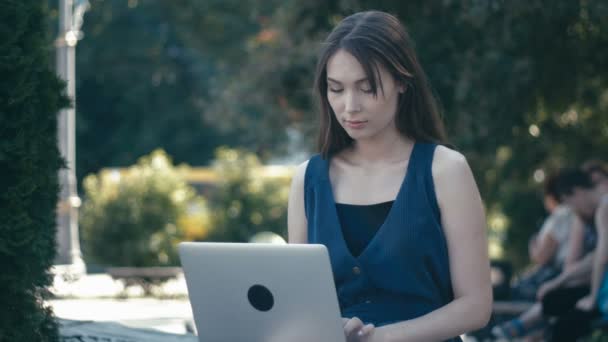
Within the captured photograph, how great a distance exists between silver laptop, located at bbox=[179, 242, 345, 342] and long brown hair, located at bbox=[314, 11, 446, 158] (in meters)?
0.59

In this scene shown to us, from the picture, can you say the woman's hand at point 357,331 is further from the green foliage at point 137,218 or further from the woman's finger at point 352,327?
the green foliage at point 137,218

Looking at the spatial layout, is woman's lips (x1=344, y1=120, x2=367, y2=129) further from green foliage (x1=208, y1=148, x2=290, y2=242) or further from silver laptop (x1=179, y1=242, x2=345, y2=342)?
green foliage (x1=208, y1=148, x2=290, y2=242)

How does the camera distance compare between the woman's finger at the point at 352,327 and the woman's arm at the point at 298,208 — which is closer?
the woman's finger at the point at 352,327

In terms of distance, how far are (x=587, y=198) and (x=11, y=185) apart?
5.47 meters

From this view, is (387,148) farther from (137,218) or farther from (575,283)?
(137,218)

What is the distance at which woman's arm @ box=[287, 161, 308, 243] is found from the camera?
3172mm

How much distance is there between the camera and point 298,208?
318 centimetres

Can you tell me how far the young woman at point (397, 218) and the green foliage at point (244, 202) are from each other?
14.5 metres

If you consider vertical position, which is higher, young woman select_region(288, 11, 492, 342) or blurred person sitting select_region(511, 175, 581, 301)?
young woman select_region(288, 11, 492, 342)

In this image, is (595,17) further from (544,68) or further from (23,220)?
(23,220)

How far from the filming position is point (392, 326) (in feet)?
9.08

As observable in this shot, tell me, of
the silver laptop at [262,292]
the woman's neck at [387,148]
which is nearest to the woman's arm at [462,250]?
the woman's neck at [387,148]

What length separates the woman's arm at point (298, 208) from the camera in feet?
10.4

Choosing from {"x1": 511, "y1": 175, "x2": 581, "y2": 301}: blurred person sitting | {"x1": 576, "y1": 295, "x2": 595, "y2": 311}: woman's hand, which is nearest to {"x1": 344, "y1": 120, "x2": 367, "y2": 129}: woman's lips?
{"x1": 576, "y1": 295, "x2": 595, "y2": 311}: woman's hand
